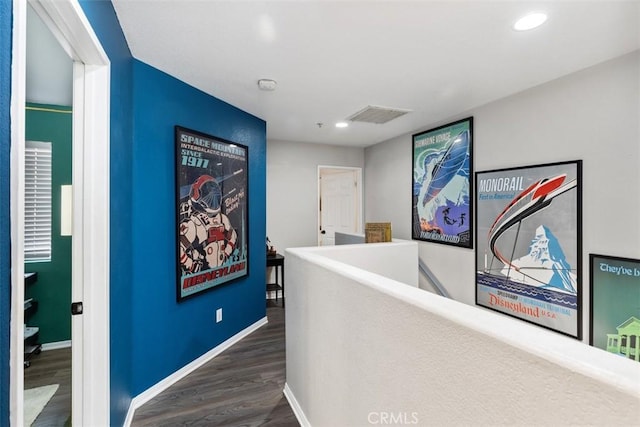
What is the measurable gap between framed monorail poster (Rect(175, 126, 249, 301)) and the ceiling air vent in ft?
4.47

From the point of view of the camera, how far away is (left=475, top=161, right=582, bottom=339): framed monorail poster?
244cm

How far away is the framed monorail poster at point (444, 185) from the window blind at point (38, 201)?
410 cm

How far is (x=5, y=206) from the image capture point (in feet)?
2.15

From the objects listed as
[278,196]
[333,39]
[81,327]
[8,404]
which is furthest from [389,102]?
[8,404]

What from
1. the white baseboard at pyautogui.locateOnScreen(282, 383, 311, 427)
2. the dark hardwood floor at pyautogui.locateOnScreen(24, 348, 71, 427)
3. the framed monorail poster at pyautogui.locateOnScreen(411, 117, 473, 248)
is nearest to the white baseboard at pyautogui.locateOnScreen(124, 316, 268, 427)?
the dark hardwood floor at pyautogui.locateOnScreen(24, 348, 71, 427)

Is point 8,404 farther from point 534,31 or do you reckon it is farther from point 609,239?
point 609,239

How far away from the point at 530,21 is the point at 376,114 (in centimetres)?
181

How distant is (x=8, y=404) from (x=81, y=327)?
0.89 meters

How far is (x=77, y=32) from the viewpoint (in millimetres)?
1229

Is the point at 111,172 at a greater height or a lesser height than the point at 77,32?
lesser

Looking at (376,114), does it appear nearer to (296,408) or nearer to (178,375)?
(296,408)

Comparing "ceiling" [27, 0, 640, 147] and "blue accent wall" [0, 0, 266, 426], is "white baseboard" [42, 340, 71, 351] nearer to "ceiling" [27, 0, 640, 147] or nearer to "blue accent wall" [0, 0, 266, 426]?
"blue accent wall" [0, 0, 266, 426]

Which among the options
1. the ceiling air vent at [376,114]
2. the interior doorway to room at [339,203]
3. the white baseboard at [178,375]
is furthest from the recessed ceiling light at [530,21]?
the interior doorway to room at [339,203]

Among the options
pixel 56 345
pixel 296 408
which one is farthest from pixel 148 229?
pixel 56 345
